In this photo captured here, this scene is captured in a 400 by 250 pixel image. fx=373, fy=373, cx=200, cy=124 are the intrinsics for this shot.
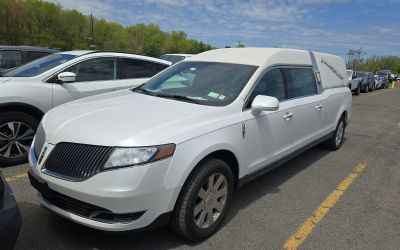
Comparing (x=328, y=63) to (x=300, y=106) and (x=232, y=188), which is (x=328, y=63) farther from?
(x=232, y=188)

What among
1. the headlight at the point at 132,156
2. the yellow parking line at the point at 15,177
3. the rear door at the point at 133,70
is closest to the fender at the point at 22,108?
the yellow parking line at the point at 15,177

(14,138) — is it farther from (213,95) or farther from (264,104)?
(264,104)

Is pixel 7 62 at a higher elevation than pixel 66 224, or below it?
higher

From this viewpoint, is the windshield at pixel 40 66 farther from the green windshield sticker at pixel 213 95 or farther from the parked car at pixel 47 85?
the green windshield sticker at pixel 213 95

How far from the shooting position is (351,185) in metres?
5.29

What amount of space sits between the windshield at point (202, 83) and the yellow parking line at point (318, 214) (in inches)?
58.9

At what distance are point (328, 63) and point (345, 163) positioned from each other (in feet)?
5.78

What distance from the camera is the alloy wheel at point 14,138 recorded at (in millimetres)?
5177

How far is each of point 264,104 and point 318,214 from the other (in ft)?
4.81

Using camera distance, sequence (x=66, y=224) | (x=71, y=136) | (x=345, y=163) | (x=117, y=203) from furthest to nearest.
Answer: (x=345, y=163)
(x=66, y=224)
(x=71, y=136)
(x=117, y=203)

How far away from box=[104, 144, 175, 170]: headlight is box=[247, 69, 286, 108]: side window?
1428 mm

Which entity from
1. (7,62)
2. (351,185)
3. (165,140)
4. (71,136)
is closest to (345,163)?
(351,185)

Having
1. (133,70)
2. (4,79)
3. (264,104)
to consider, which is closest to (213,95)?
(264,104)

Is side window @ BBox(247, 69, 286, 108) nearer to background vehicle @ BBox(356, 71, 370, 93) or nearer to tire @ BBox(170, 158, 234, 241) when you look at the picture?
tire @ BBox(170, 158, 234, 241)
